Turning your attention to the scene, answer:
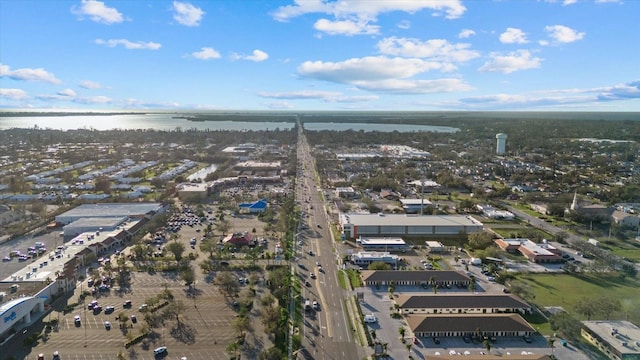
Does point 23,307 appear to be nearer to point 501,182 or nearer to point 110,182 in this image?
point 110,182

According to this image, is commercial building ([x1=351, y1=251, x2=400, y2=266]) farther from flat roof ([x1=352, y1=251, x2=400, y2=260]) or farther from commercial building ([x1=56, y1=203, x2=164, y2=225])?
commercial building ([x1=56, y1=203, x2=164, y2=225])

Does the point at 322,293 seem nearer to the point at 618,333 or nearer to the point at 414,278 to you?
the point at 414,278

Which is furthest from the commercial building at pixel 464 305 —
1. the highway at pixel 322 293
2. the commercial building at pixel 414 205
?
the commercial building at pixel 414 205

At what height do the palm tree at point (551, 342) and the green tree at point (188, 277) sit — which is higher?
the green tree at point (188, 277)

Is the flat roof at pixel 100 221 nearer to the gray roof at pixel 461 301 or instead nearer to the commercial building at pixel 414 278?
the commercial building at pixel 414 278

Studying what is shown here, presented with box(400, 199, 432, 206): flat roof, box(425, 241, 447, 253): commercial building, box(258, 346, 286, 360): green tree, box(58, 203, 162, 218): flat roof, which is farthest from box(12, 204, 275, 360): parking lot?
box(400, 199, 432, 206): flat roof

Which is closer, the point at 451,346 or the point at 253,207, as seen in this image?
the point at 451,346

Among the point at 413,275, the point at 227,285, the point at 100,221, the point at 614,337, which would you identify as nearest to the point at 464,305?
the point at 413,275
